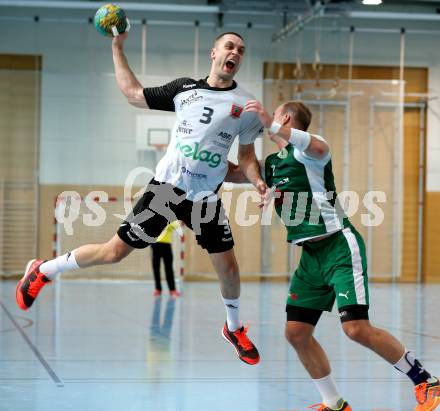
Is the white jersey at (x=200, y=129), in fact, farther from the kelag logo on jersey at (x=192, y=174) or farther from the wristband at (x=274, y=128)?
the wristband at (x=274, y=128)

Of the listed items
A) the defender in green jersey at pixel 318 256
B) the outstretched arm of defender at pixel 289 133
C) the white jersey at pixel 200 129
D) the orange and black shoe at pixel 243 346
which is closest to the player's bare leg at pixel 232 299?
the orange and black shoe at pixel 243 346

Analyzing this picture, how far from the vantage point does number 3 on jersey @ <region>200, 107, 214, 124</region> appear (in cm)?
576

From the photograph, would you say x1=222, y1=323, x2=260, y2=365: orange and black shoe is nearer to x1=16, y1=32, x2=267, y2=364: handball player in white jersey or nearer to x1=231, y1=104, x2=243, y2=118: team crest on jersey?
x1=16, y1=32, x2=267, y2=364: handball player in white jersey

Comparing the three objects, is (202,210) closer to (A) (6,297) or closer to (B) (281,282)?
(A) (6,297)

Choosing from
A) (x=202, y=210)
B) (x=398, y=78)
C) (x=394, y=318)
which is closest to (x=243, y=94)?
(x=202, y=210)

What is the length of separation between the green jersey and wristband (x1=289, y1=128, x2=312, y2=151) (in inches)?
7.1

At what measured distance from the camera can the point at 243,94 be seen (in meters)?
5.90

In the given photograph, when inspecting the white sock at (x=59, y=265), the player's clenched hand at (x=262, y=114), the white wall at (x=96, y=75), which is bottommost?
the white sock at (x=59, y=265)

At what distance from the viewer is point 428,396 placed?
5320 millimetres

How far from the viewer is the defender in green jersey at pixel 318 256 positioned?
5.18m

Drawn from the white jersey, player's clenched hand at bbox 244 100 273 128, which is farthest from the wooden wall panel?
player's clenched hand at bbox 244 100 273 128

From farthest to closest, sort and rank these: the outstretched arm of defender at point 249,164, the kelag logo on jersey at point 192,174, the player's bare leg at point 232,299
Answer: the player's bare leg at point 232,299
the kelag logo on jersey at point 192,174
the outstretched arm of defender at point 249,164

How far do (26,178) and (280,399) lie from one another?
14.4 meters

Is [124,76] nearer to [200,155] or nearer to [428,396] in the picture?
[200,155]
